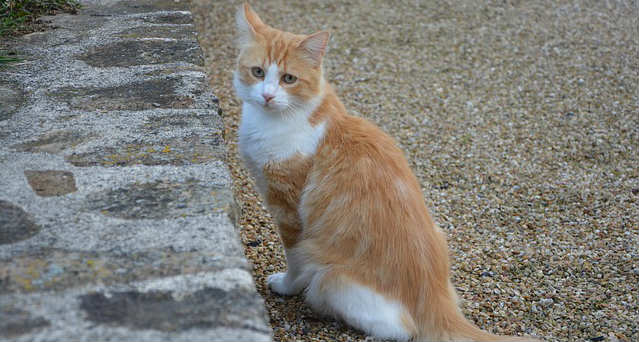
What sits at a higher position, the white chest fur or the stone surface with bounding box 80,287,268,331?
the white chest fur

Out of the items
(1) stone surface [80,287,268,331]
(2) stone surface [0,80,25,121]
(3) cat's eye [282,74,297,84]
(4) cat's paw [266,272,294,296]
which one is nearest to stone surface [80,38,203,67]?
(2) stone surface [0,80,25,121]

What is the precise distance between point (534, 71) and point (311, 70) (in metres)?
3.38

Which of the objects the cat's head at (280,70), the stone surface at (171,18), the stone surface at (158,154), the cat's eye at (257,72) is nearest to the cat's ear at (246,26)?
the cat's head at (280,70)

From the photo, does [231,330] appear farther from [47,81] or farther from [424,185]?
[424,185]

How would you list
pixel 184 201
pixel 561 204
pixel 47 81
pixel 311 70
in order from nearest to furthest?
pixel 184 201 → pixel 311 70 → pixel 47 81 → pixel 561 204

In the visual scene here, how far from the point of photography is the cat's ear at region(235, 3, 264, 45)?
8.62ft

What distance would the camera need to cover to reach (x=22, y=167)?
6.77ft

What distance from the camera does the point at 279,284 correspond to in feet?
8.76

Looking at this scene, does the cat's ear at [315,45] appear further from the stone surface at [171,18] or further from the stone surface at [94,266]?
the stone surface at [171,18]

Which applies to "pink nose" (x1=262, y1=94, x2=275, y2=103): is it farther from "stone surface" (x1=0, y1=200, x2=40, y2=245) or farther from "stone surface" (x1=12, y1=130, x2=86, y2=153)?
"stone surface" (x1=0, y1=200, x2=40, y2=245)

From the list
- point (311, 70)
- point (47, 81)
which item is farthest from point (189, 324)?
point (47, 81)

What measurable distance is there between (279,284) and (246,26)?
1186 millimetres

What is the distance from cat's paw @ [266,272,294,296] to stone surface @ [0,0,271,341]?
2.36 feet

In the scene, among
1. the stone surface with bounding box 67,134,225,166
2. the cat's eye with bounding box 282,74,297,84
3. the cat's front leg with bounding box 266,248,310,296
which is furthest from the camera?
the cat's eye with bounding box 282,74,297,84
